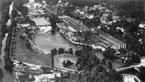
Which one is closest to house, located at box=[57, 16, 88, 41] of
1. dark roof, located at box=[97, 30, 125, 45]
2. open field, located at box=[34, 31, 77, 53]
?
open field, located at box=[34, 31, 77, 53]

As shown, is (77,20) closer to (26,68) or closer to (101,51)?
(101,51)

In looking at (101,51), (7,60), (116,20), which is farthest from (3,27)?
(116,20)

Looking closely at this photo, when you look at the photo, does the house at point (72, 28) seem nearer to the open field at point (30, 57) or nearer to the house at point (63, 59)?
the house at point (63, 59)

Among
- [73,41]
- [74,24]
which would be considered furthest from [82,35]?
[74,24]

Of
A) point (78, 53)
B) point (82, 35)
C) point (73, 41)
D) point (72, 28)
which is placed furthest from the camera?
point (72, 28)

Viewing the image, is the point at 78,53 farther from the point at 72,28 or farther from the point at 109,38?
the point at 72,28

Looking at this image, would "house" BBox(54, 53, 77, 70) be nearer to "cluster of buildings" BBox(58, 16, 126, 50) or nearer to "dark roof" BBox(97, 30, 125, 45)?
"cluster of buildings" BBox(58, 16, 126, 50)

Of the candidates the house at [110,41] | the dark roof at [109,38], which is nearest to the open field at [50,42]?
the house at [110,41]
